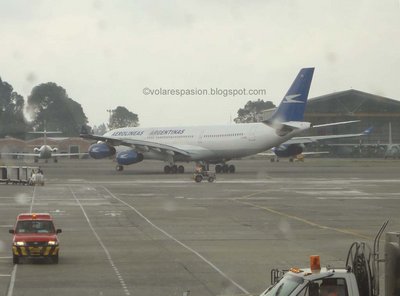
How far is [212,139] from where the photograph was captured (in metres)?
91.6

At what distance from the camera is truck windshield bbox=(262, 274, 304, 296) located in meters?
12.1

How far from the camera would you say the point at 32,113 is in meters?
133

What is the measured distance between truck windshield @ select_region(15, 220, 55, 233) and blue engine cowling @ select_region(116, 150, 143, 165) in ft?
221

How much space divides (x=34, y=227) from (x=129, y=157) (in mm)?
68226

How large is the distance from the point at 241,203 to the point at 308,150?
429ft

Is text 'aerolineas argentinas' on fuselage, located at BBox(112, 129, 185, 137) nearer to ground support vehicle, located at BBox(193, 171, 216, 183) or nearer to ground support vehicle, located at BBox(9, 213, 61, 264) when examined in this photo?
ground support vehicle, located at BBox(193, 171, 216, 183)

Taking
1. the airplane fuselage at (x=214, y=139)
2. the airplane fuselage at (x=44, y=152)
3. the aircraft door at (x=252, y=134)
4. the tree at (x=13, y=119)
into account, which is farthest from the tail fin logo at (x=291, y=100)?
the airplane fuselage at (x=44, y=152)

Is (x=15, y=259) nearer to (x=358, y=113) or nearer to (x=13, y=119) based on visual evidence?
(x=13, y=119)

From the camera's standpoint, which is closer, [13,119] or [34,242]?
[34,242]

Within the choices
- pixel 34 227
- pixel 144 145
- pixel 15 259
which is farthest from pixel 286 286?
pixel 144 145

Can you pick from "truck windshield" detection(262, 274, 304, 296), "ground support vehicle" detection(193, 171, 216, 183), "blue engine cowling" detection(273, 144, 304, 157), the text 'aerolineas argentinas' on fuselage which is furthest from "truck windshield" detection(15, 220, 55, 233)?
"blue engine cowling" detection(273, 144, 304, 157)

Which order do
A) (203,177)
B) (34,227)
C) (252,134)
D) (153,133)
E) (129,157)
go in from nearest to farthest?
(34,227), (203,177), (252,134), (129,157), (153,133)

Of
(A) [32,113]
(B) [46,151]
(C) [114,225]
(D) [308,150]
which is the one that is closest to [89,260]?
(C) [114,225]

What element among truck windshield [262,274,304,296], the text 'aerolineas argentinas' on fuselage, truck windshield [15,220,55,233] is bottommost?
truck windshield [15,220,55,233]
